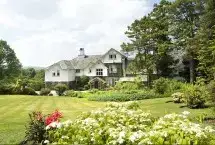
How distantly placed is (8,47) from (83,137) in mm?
67478

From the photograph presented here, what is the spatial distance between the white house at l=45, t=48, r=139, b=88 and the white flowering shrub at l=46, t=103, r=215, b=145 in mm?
55673

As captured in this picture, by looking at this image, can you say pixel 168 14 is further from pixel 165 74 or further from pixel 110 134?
pixel 110 134

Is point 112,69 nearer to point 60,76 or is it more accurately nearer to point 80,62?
point 80,62

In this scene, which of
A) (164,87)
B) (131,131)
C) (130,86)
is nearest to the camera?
(131,131)

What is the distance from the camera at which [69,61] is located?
7181 cm

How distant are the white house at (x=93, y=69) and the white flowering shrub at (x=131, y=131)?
183ft

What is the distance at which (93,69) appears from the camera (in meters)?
67.4

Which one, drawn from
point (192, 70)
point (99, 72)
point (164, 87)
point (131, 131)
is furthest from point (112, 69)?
point (131, 131)

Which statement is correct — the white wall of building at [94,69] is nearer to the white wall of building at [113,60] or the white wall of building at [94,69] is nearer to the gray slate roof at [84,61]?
the gray slate roof at [84,61]

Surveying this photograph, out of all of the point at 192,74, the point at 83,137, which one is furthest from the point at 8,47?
the point at 83,137

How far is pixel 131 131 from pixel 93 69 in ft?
194

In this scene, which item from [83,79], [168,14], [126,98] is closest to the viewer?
[126,98]

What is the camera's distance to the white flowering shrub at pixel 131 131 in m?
7.29

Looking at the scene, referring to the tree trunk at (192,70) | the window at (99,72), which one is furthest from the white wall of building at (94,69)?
the tree trunk at (192,70)
